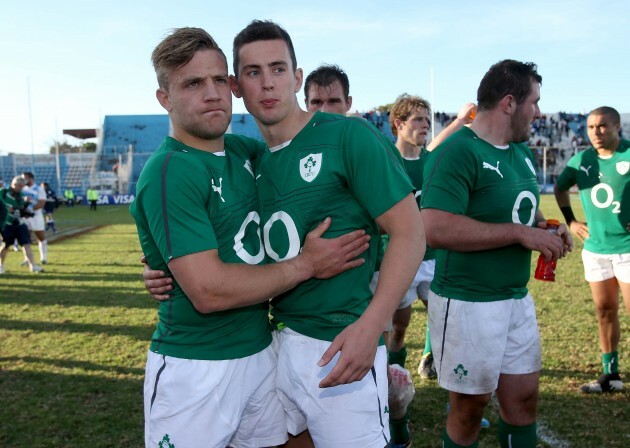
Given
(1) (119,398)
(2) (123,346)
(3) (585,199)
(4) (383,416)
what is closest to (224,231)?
(4) (383,416)

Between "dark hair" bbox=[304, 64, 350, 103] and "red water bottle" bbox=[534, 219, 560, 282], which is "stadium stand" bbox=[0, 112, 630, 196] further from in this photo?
"red water bottle" bbox=[534, 219, 560, 282]

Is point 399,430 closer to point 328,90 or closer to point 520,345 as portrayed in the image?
point 520,345

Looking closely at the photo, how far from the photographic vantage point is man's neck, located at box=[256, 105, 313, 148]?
2.37 meters

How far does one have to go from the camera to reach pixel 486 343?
3141 mm

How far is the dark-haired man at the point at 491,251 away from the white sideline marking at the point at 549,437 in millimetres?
1067

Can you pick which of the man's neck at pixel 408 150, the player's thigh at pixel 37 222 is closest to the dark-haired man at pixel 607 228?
the man's neck at pixel 408 150

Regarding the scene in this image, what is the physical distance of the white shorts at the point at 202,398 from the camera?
2.28 metres

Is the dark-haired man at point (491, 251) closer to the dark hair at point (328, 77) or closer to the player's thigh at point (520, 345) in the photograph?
the player's thigh at point (520, 345)

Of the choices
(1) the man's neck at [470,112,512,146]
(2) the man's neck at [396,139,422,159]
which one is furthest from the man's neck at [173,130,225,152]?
(2) the man's neck at [396,139,422,159]

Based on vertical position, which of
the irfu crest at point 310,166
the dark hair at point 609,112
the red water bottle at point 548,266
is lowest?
the red water bottle at point 548,266

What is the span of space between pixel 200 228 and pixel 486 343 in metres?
1.88

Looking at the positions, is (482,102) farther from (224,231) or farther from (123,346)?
(123,346)

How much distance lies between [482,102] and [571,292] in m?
6.76

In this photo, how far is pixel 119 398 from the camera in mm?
5242
